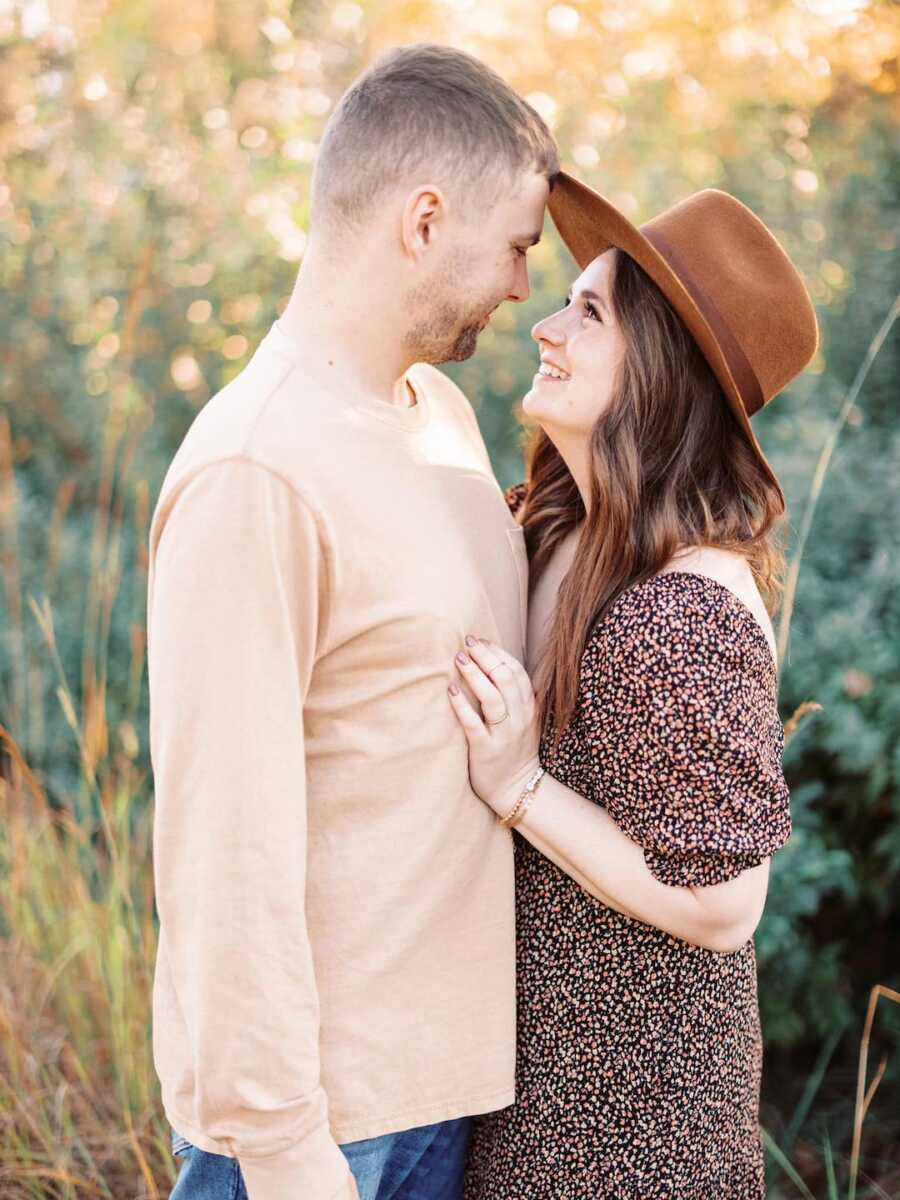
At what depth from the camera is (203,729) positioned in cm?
149

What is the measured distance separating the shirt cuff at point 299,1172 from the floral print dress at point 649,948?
16.7 inches

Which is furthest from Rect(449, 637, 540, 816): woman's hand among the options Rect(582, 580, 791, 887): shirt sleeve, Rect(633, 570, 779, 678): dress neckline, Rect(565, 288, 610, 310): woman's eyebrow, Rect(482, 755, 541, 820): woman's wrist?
Rect(565, 288, 610, 310): woman's eyebrow

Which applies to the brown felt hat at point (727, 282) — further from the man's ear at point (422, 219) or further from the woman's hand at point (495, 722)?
the woman's hand at point (495, 722)

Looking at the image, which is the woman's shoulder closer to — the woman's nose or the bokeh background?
the woman's nose

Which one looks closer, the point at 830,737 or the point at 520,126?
the point at 520,126

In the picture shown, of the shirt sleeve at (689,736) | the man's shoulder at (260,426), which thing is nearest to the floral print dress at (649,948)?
the shirt sleeve at (689,736)

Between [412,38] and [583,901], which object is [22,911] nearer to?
[583,901]

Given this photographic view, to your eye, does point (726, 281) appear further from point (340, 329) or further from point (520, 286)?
point (340, 329)

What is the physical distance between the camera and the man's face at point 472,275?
183cm

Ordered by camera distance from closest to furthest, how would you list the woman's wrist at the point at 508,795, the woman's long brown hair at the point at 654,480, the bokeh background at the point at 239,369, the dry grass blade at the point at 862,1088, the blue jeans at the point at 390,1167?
the blue jeans at the point at 390,1167 < the woman's wrist at the point at 508,795 < the woman's long brown hair at the point at 654,480 < the dry grass blade at the point at 862,1088 < the bokeh background at the point at 239,369

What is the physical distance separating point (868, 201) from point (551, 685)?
2.63 m

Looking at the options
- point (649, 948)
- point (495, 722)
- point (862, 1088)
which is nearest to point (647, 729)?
point (495, 722)

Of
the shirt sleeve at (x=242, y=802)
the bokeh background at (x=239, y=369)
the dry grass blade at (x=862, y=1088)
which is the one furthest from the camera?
the bokeh background at (x=239, y=369)

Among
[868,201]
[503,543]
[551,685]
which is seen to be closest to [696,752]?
[551,685]
